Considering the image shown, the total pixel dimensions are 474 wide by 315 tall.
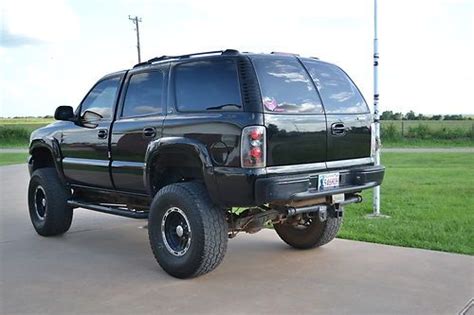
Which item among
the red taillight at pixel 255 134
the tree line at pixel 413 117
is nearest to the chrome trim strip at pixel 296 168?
the red taillight at pixel 255 134

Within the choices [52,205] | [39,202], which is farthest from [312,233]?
[39,202]

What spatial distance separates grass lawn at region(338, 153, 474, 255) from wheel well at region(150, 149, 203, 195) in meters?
2.37

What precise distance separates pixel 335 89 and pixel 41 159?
432 cm

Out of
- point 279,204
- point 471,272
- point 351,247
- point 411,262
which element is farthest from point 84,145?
point 471,272

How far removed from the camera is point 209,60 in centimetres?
521

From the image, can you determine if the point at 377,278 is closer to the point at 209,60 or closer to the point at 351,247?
the point at 351,247

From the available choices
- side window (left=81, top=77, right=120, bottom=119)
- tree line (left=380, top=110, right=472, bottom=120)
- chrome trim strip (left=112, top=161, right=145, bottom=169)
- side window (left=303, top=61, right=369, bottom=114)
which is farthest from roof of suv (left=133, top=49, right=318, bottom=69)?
tree line (left=380, top=110, right=472, bottom=120)

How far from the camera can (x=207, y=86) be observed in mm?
5180

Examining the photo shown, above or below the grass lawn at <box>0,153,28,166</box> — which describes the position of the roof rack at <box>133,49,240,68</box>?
above

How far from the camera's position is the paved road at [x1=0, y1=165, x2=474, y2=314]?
4379mm

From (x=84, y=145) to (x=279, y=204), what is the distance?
278cm

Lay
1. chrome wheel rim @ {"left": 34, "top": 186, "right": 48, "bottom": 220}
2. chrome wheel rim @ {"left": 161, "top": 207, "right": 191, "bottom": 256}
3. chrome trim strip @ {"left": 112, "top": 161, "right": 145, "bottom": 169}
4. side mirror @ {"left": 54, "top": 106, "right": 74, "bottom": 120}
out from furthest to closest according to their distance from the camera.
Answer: chrome wheel rim @ {"left": 34, "top": 186, "right": 48, "bottom": 220} → side mirror @ {"left": 54, "top": 106, "right": 74, "bottom": 120} → chrome trim strip @ {"left": 112, "top": 161, "right": 145, "bottom": 169} → chrome wheel rim @ {"left": 161, "top": 207, "right": 191, "bottom": 256}

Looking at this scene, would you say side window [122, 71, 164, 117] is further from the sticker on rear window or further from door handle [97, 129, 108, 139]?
the sticker on rear window

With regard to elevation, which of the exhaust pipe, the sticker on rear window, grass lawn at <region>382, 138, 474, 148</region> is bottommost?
grass lawn at <region>382, 138, 474, 148</region>
